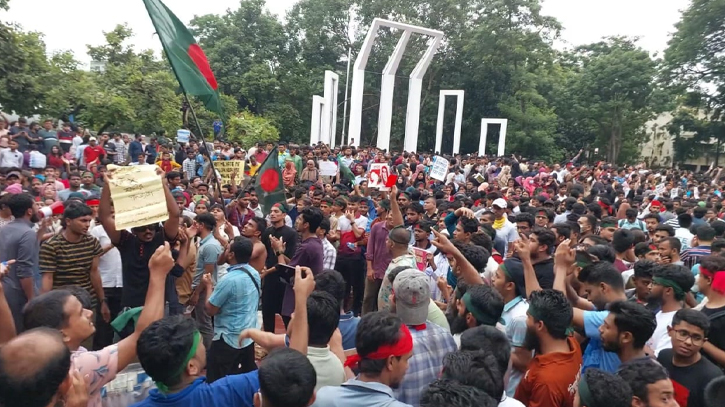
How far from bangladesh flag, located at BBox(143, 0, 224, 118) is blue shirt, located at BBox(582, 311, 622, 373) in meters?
4.45

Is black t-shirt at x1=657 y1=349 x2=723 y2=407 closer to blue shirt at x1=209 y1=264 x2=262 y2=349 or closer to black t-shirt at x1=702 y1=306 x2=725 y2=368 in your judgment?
black t-shirt at x1=702 y1=306 x2=725 y2=368

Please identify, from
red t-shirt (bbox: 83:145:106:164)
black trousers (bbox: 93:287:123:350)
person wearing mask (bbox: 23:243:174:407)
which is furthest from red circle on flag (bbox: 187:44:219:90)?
red t-shirt (bbox: 83:145:106:164)

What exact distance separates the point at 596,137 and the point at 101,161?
3340cm

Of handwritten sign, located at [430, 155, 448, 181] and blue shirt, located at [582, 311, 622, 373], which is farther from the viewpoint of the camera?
handwritten sign, located at [430, 155, 448, 181]

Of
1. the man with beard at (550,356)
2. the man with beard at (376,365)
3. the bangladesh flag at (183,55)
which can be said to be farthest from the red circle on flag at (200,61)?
the man with beard at (550,356)

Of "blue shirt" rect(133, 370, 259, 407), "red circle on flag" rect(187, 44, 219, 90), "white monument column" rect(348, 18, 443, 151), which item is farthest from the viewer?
"white monument column" rect(348, 18, 443, 151)

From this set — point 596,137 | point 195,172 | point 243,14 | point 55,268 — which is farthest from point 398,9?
point 55,268

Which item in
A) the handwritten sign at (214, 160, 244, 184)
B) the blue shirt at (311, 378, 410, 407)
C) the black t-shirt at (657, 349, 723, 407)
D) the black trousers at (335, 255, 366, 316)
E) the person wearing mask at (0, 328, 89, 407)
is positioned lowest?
the black trousers at (335, 255, 366, 316)

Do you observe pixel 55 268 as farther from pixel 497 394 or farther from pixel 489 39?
pixel 489 39

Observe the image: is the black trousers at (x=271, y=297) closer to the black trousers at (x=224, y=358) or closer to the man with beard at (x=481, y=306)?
the black trousers at (x=224, y=358)

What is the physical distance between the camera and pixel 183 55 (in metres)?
6.05

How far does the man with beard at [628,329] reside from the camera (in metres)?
3.07

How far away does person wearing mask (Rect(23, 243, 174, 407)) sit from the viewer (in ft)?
8.64

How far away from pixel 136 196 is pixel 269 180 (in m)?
3.04
